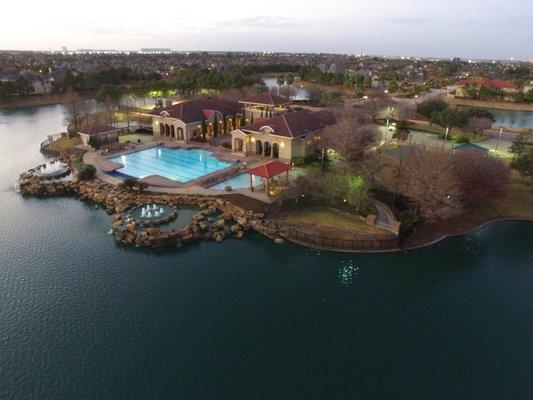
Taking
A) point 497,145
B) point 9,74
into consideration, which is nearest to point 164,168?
point 497,145

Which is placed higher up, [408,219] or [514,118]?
[514,118]

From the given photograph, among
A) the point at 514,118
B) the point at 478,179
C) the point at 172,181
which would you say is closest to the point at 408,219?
the point at 478,179

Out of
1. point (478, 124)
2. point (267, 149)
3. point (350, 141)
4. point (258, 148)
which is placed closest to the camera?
point (350, 141)

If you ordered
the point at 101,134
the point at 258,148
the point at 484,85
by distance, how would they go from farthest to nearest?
the point at 484,85 < the point at 101,134 < the point at 258,148

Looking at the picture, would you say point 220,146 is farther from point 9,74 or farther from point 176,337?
point 9,74

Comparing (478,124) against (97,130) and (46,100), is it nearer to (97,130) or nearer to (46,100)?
(97,130)

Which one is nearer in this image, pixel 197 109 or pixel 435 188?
pixel 435 188

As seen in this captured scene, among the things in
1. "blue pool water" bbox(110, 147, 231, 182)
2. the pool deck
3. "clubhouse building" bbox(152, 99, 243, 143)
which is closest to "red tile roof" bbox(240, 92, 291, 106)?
"clubhouse building" bbox(152, 99, 243, 143)
